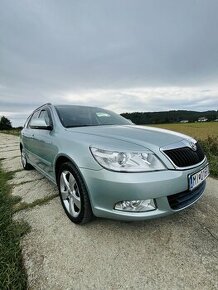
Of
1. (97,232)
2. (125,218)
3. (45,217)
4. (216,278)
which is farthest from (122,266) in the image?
(45,217)

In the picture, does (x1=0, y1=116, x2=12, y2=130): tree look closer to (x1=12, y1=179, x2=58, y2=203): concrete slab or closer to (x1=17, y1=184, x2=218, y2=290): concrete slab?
(x1=12, y1=179, x2=58, y2=203): concrete slab

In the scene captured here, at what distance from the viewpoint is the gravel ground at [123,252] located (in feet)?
5.39

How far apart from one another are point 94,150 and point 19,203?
1743 mm

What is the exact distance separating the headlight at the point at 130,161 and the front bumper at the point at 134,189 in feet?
0.16

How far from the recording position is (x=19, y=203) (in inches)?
122

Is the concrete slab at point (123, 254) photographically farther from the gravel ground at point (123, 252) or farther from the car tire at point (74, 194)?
the car tire at point (74, 194)

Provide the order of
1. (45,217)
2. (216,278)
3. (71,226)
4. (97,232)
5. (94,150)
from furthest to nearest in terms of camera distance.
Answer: (45,217), (71,226), (97,232), (94,150), (216,278)

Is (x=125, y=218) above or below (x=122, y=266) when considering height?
above

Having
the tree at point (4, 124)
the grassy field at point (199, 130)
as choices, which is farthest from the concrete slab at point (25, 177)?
the tree at point (4, 124)

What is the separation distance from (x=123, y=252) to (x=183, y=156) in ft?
3.50

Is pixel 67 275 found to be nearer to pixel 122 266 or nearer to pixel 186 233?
pixel 122 266

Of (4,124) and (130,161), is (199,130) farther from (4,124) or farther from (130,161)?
(4,124)

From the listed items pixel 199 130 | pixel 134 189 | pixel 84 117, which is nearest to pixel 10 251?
pixel 134 189

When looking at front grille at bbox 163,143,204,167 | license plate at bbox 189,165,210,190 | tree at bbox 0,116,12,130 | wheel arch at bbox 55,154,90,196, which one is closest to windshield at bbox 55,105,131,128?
wheel arch at bbox 55,154,90,196
